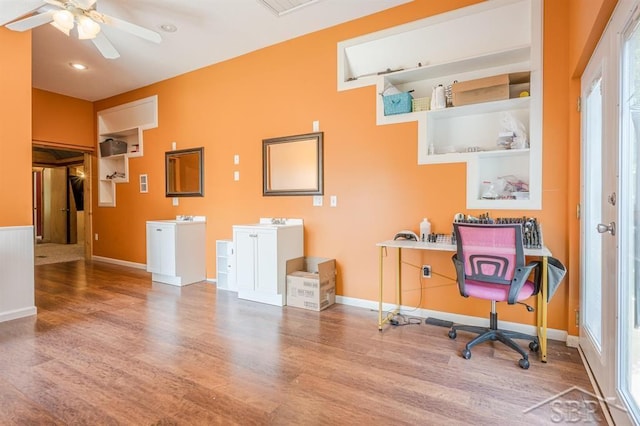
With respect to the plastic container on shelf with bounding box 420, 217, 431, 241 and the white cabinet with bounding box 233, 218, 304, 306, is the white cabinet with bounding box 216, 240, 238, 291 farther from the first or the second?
the plastic container on shelf with bounding box 420, 217, 431, 241

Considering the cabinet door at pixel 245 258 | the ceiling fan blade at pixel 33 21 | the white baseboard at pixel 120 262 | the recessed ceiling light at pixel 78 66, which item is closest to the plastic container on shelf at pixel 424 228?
the cabinet door at pixel 245 258

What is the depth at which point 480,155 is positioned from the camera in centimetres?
279

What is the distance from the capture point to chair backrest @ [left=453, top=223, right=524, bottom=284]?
2.16 m

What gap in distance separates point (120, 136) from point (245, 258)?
4240 mm

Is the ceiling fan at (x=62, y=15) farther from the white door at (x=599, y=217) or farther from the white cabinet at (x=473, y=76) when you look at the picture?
the white door at (x=599, y=217)

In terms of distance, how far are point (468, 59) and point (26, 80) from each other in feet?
13.9

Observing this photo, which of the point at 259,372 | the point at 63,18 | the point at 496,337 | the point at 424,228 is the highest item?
the point at 63,18

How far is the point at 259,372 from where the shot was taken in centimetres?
209

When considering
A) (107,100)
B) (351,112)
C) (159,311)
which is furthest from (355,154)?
(107,100)

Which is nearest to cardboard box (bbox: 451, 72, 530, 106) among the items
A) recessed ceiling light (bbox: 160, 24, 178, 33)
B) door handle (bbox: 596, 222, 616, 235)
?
door handle (bbox: 596, 222, 616, 235)

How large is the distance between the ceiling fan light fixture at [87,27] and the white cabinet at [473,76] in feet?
7.73

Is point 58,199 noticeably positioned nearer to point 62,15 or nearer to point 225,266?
point 225,266

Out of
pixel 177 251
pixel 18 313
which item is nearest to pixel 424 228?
pixel 177 251

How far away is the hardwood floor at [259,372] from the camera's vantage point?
5.53ft
